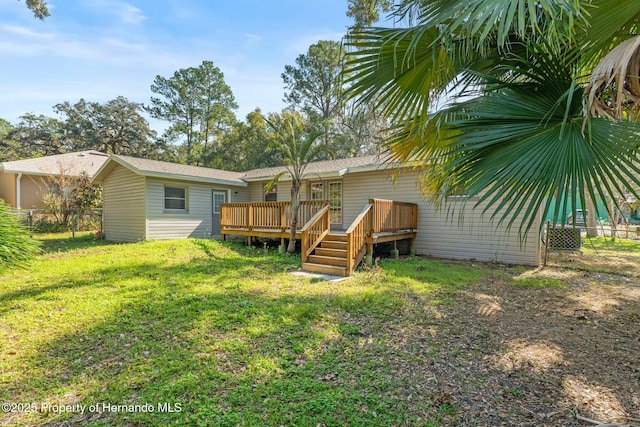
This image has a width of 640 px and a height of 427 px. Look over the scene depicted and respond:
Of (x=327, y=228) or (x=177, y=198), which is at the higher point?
(x=177, y=198)

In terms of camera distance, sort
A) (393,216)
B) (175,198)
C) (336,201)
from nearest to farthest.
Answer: (393,216) < (336,201) < (175,198)

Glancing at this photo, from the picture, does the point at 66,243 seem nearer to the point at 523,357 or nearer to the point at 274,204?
the point at 274,204

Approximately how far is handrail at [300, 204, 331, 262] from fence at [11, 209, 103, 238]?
36.7ft

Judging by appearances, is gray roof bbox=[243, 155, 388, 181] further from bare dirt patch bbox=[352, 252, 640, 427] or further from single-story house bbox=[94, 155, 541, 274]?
bare dirt patch bbox=[352, 252, 640, 427]

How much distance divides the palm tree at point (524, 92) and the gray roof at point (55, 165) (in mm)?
17816

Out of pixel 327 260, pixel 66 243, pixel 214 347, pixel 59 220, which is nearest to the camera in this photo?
pixel 214 347

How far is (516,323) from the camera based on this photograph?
439 centimetres

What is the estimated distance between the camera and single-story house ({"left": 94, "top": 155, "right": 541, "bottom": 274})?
30.3ft

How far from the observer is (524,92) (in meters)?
2.73

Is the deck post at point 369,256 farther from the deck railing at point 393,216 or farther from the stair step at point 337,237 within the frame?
the stair step at point 337,237

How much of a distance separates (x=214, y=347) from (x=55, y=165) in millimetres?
19252

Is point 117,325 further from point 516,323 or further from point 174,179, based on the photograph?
point 174,179

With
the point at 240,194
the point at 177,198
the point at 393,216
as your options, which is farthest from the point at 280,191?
the point at 393,216

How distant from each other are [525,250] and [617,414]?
276 inches
